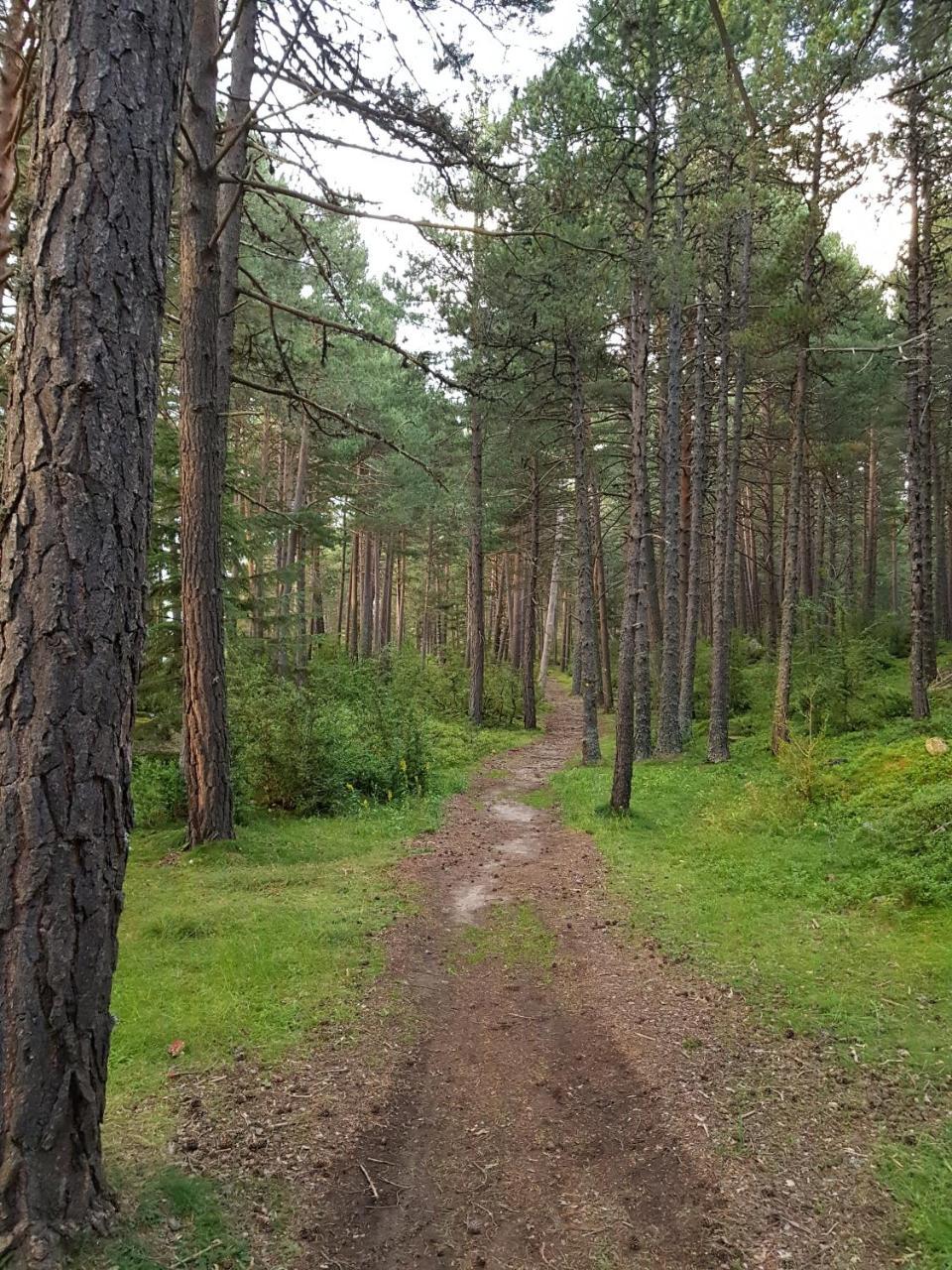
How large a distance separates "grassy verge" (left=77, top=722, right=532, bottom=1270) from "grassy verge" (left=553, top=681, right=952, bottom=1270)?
2.71m

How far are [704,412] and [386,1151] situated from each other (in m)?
15.0

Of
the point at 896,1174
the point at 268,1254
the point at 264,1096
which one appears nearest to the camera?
the point at 268,1254

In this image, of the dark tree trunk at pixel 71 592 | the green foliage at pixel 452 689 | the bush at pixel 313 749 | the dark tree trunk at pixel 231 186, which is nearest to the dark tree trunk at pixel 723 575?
the bush at pixel 313 749

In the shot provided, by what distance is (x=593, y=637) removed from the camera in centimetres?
1491

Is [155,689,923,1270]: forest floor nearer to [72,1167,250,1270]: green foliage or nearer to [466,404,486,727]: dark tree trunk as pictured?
[72,1167,250,1270]: green foliage

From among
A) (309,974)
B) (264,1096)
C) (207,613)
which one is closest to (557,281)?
(207,613)

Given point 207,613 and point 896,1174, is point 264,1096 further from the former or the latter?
point 207,613

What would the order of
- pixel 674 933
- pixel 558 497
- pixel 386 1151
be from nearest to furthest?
1. pixel 386 1151
2. pixel 674 933
3. pixel 558 497

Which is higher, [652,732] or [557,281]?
[557,281]

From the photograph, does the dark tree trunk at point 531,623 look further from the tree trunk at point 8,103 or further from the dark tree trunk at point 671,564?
the tree trunk at point 8,103

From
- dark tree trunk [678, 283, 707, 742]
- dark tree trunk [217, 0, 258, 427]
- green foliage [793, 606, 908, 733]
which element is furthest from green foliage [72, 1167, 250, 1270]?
dark tree trunk [678, 283, 707, 742]

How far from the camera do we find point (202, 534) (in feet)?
25.8

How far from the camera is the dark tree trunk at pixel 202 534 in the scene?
748cm

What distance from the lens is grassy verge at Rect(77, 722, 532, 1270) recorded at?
114 inches
